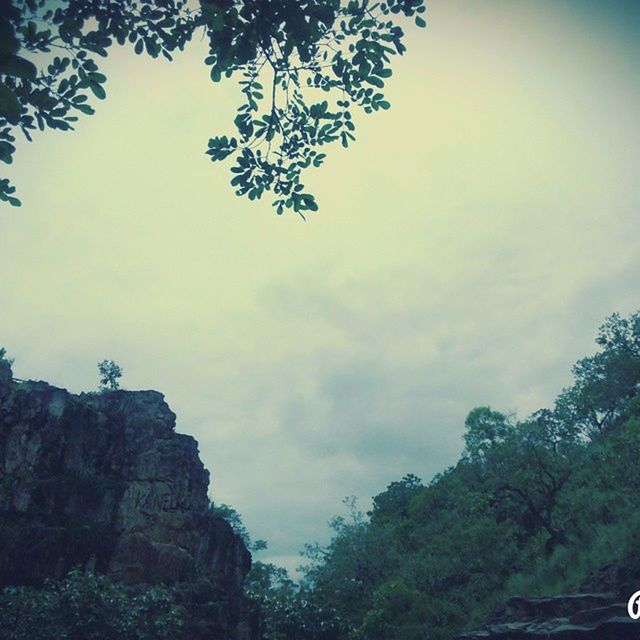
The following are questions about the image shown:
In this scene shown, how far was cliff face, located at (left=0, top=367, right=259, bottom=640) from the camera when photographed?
82.3ft

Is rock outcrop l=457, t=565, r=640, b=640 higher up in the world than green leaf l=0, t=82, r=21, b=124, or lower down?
lower down

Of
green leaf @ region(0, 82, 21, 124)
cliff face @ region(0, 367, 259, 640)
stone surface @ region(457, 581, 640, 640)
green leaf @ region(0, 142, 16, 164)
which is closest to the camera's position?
green leaf @ region(0, 82, 21, 124)

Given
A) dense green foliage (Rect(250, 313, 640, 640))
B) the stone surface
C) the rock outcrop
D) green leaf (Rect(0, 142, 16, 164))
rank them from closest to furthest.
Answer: green leaf (Rect(0, 142, 16, 164))
the stone surface
the rock outcrop
dense green foliage (Rect(250, 313, 640, 640))

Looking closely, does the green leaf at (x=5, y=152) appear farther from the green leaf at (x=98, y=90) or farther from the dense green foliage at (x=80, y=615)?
the dense green foliage at (x=80, y=615)

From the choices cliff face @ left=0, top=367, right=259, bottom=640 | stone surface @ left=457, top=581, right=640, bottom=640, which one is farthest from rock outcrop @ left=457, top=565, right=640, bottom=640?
cliff face @ left=0, top=367, right=259, bottom=640

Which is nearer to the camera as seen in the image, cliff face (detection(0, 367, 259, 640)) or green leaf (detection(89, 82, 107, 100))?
green leaf (detection(89, 82, 107, 100))

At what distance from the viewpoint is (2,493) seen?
25.7 metres

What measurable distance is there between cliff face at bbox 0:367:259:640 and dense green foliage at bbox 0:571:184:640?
7.41m

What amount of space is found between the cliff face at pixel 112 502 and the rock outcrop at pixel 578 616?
1481 centimetres

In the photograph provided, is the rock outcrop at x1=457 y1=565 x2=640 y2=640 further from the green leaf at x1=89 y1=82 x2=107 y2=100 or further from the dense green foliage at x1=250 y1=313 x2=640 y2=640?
the green leaf at x1=89 y1=82 x2=107 y2=100

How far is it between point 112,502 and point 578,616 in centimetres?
2455

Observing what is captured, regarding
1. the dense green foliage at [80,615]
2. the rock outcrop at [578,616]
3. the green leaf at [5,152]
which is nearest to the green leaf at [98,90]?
the green leaf at [5,152]

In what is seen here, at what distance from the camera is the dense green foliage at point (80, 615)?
1522 cm

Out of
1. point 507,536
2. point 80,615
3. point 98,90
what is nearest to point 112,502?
point 80,615
